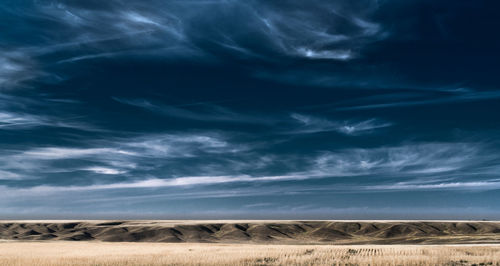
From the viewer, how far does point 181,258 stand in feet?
150

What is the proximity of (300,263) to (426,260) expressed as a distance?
1296 cm

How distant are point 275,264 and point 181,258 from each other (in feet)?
36.2

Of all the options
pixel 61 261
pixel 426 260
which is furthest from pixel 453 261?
pixel 61 261

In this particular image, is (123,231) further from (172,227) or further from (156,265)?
(156,265)

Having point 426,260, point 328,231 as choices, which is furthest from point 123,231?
point 426,260

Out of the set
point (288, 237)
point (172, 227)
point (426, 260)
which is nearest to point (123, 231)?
point (172, 227)

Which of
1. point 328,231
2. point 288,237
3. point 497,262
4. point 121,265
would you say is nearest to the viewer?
point 121,265

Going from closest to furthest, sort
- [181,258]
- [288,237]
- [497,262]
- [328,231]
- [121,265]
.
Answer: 1. [121,265]
2. [497,262]
3. [181,258]
4. [288,237]
5. [328,231]

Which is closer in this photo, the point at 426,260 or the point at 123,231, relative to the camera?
the point at 426,260

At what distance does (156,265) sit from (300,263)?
1370 centimetres

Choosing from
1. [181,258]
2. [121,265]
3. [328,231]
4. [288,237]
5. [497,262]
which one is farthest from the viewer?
[328,231]

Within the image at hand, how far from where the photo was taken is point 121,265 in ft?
130

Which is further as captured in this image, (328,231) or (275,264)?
(328,231)

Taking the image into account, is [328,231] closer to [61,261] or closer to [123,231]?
[123,231]
